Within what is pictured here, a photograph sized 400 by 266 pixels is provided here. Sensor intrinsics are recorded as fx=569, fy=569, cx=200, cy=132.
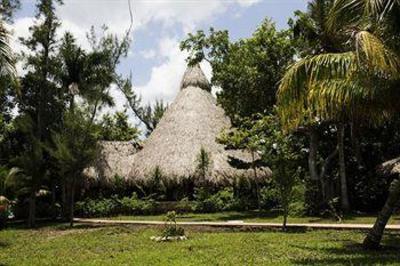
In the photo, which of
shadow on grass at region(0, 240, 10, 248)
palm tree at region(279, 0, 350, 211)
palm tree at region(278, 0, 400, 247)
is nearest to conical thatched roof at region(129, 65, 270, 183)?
palm tree at region(279, 0, 350, 211)

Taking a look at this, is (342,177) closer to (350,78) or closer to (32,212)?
(32,212)

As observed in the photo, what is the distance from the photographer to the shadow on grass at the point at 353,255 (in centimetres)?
1077

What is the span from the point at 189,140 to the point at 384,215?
18008mm

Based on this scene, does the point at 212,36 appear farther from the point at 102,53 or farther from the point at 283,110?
the point at 283,110

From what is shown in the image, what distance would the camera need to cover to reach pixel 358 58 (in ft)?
34.2

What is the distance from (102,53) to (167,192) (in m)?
7.81

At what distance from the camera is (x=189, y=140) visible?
1161 inches

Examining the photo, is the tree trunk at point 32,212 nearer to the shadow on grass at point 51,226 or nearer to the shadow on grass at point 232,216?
the shadow on grass at point 51,226

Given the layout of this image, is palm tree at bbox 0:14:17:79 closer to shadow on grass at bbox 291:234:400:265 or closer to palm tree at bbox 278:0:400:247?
palm tree at bbox 278:0:400:247

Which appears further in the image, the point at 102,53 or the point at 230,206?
the point at 102,53

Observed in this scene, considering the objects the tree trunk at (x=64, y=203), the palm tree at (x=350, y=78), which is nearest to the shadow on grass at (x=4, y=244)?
the tree trunk at (x=64, y=203)

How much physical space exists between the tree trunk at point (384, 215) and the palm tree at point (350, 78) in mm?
22

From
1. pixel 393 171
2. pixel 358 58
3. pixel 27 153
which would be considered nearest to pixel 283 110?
pixel 358 58

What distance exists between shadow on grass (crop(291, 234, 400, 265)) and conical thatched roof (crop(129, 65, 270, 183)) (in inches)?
584
